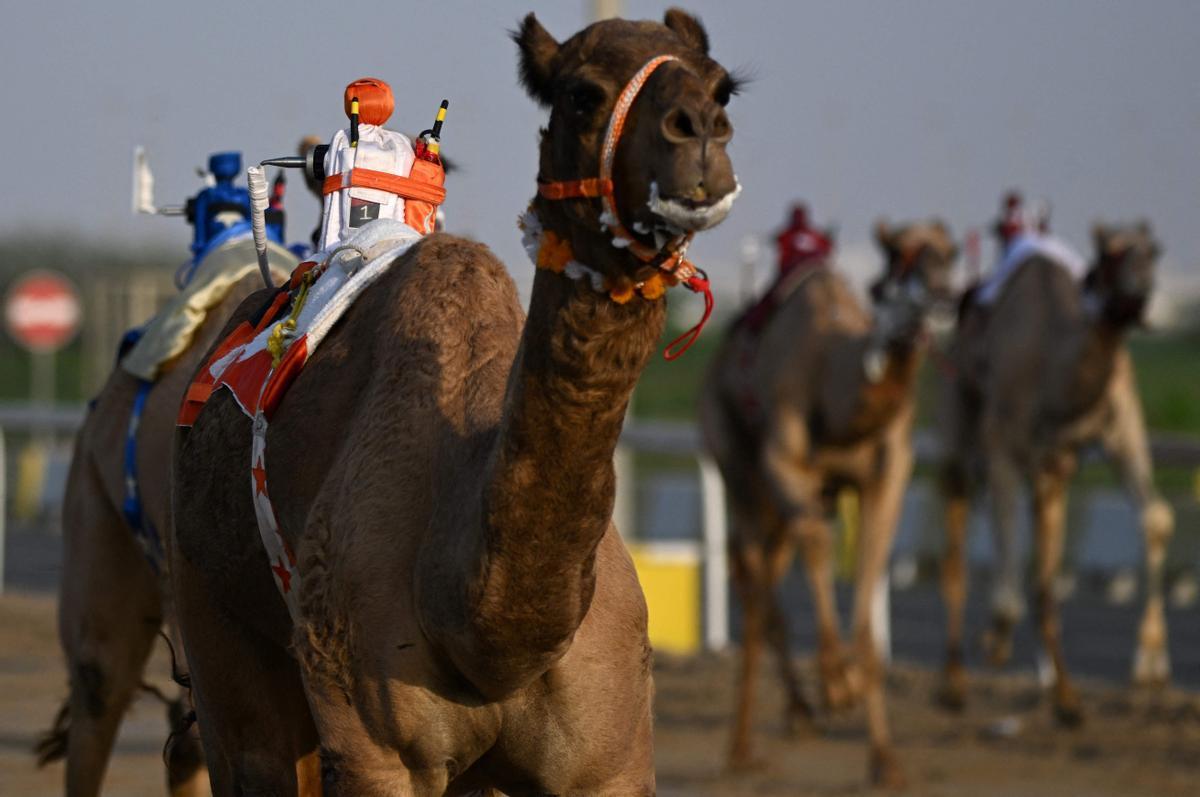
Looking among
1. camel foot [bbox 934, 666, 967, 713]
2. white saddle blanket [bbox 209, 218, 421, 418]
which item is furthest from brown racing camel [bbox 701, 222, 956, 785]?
white saddle blanket [bbox 209, 218, 421, 418]

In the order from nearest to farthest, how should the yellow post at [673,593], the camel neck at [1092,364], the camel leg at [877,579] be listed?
1. the camel leg at [877,579]
2. the camel neck at [1092,364]
3. the yellow post at [673,593]

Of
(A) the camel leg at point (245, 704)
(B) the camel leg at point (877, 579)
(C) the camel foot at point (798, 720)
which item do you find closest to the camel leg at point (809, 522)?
(B) the camel leg at point (877, 579)

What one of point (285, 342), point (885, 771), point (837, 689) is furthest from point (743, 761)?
point (285, 342)

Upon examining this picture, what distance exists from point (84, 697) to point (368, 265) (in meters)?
2.42

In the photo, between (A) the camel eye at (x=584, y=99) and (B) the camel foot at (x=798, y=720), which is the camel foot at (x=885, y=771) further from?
→ (A) the camel eye at (x=584, y=99)

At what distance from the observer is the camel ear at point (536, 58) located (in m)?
3.47

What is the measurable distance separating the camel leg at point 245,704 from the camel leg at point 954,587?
7989 millimetres

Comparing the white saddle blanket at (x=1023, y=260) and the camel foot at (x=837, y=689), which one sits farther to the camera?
the white saddle blanket at (x=1023, y=260)

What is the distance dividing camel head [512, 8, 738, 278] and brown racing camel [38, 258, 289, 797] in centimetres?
322

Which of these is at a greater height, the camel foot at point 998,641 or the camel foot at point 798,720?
the camel foot at point 998,641

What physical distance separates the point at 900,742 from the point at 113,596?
19.0ft

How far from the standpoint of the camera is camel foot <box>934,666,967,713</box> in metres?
12.2

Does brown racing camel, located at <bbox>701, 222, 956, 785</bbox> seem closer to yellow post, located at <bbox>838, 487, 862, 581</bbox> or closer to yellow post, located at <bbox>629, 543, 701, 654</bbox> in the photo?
yellow post, located at <bbox>629, 543, 701, 654</bbox>

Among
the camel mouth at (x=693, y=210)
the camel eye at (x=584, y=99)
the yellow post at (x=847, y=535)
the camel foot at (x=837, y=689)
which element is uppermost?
the camel eye at (x=584, y=99)
